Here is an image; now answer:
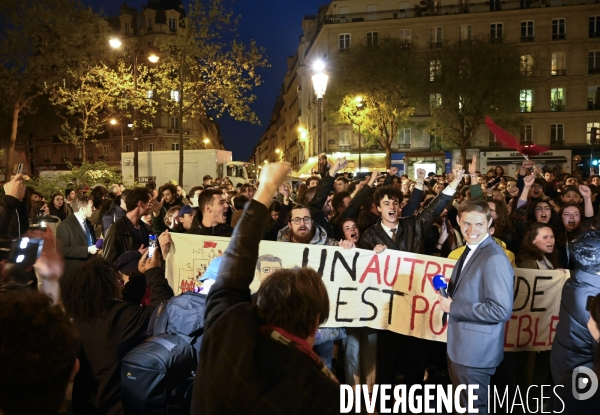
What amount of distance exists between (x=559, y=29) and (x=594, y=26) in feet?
9.39

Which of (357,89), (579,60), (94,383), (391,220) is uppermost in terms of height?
(579,60)

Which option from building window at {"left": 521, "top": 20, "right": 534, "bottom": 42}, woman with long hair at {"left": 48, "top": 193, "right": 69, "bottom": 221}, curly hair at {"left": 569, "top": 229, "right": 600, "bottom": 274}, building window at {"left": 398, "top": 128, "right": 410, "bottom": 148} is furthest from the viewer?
building window at {"left": 398, "top": 128, "right": 410, "bottom": 148}

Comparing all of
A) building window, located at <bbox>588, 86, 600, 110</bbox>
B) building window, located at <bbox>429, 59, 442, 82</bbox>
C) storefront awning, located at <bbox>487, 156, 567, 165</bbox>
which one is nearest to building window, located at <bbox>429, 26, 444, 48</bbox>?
building window, located at <bbox>429, 59, 442, 82</bbox>

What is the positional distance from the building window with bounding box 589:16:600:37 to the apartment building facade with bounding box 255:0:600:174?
9 cm

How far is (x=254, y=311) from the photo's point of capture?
1985 mm

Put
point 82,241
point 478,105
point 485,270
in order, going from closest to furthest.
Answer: point 485,270
point 82,241
point 478,105

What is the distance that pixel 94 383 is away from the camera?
3141 mm

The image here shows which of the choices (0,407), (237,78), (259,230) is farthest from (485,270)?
(237,78)

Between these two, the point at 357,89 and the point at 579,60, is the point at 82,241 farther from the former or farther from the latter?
the point at 579,60

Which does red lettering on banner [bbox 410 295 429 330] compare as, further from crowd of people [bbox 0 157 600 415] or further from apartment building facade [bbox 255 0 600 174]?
apartment building facade [bbox 255 0 600 174]

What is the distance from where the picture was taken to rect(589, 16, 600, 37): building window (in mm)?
46281

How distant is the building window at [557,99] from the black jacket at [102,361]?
51.2 m

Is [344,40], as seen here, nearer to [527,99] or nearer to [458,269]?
[527,99]

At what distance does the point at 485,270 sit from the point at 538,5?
5135 cm
